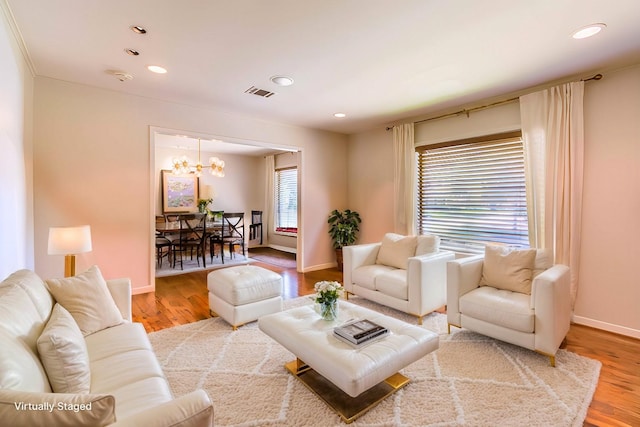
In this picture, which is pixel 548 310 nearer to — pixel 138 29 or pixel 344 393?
pixel 344 393

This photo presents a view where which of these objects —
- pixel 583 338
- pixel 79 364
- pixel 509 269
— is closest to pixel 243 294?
pixel 79 364

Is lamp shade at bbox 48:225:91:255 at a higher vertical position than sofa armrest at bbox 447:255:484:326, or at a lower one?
higher

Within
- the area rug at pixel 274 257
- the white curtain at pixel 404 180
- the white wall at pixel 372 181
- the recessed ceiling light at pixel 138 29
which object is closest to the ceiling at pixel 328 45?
the recessed ceiling light at pixel 138 29

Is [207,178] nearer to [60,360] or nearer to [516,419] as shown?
[60,360]

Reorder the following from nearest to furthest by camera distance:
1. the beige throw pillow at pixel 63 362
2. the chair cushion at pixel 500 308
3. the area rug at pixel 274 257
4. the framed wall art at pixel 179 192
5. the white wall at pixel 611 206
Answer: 1. the beige throw pillow at pixel 63 362
2. the chair cushion at pixel 500 308
3. the white wall at pixel 611 206
4. the area rug at pixel 274 257
5. the framed wall art at pixel 179 192

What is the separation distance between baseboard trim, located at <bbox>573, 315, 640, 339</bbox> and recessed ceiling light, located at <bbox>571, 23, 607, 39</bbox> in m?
2.69

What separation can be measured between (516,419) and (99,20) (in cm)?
384

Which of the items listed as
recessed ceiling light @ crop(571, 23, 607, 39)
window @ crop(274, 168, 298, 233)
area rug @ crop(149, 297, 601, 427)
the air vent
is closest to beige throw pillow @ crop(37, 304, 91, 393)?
area rug @ crop(149, 297, 601, 427)

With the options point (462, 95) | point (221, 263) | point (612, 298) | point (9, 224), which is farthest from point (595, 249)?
point (221, 263)

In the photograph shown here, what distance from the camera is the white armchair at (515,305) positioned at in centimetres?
232

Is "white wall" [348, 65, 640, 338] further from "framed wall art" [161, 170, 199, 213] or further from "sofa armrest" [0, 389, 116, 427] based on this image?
"framed wall art" [161, 170, 199, 213]

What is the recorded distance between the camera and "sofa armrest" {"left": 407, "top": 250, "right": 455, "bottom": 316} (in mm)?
3105

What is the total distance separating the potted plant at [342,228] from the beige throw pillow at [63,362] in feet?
14.8

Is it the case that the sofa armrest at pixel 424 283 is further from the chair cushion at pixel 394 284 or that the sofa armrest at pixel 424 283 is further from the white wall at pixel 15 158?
the white wall at pixel 15 158
